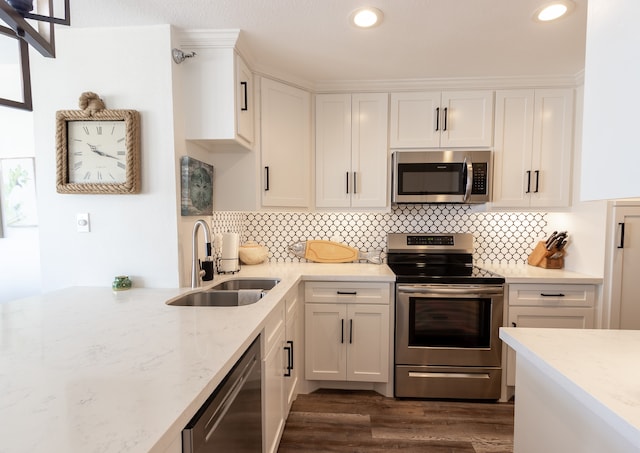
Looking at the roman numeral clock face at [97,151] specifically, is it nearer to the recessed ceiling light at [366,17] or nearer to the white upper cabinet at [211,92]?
the white upper cabinet at [211,92]

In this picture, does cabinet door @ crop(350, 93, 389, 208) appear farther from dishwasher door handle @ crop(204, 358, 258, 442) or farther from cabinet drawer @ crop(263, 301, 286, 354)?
dishwasher door handle @ crop(204, 358, 258, 442)

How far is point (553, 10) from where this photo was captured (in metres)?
1.60

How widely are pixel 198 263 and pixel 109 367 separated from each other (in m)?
1.01

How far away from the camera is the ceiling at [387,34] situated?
159cm

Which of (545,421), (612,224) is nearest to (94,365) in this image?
(545,421)

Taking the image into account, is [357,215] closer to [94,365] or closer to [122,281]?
[122,281]

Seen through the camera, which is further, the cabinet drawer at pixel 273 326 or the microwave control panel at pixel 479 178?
the microwave control panel at pixel 479 178

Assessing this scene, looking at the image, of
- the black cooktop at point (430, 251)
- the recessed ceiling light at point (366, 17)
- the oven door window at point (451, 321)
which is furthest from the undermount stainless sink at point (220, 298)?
the recessed ceiling light at point (366, 17)

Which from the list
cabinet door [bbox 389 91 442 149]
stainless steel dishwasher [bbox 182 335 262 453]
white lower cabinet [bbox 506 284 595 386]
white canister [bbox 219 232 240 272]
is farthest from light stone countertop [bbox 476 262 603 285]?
white canister [bbox 219 232 240 272]

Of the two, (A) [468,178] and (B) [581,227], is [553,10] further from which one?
(B) [581,227]

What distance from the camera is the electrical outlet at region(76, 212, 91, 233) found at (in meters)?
1.83

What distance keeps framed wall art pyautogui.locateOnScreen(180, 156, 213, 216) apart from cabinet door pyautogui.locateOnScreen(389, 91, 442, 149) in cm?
147

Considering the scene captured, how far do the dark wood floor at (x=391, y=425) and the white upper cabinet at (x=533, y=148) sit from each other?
5.06ft

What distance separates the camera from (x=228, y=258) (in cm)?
230
